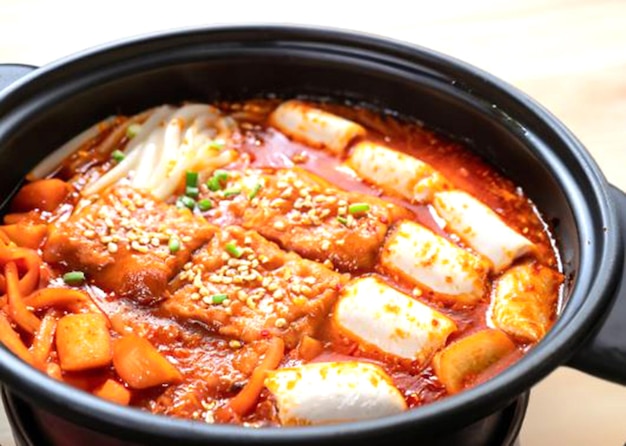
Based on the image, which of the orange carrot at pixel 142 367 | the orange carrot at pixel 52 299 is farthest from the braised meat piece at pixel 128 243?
the orange carrot at pixel 142 367

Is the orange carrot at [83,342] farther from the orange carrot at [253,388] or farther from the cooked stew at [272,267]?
the orange carrot at [253,388]

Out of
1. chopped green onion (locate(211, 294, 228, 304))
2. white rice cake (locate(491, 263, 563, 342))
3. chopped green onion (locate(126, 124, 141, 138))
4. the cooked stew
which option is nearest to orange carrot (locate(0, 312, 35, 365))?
the cooked stew

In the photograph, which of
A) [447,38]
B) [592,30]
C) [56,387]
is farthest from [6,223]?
[592,30]

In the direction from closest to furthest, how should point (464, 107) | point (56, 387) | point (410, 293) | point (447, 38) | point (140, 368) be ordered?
point (56, 387) → point (140, 368) → point (410, 293) → point (464, 107) → point (447, 38)

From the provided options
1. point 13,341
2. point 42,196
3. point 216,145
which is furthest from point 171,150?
point 13,341

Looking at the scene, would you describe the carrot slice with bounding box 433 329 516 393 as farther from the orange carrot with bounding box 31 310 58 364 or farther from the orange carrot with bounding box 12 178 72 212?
the orange carrot with bounding box 12 178 72 212

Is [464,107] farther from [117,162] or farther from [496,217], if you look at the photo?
[117,162]

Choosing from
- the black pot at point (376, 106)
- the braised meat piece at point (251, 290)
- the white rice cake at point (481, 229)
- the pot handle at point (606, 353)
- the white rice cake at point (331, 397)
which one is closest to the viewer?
the black pot at point (376, 106)
